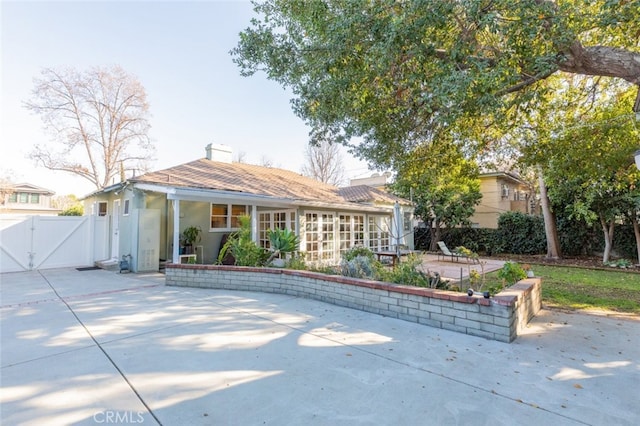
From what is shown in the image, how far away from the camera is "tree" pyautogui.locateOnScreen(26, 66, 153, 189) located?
19578mm

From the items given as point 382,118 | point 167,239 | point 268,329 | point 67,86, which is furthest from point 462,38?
point 67,86

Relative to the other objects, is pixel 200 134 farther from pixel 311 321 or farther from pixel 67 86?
pixel 311 321

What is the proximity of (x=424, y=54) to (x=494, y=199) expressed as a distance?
18149 mm

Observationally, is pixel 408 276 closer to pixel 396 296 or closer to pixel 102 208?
pixel 396 296

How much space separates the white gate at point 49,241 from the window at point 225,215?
435cm

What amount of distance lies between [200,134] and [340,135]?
14.0 metres

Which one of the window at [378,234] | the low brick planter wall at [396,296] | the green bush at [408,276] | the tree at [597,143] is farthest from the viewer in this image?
the window at [378,234]

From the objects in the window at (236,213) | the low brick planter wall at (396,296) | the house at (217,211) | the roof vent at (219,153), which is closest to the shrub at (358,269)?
the low brick planter wall at (396,296)

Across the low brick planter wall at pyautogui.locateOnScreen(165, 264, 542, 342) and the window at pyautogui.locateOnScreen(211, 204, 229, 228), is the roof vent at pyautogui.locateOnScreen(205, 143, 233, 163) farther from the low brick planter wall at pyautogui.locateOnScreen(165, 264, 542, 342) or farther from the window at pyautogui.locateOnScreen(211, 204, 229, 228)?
the low brick planter wall at pyautogui.locateOnScreen(165, 264, 542, 342)

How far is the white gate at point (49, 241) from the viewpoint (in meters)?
9.91

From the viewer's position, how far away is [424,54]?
5.24 m

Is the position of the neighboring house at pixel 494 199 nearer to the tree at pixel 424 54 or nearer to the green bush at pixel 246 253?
the tree at pixel 424 54

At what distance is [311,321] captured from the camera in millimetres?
4922

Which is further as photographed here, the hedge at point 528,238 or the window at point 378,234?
the window at point 378,234
